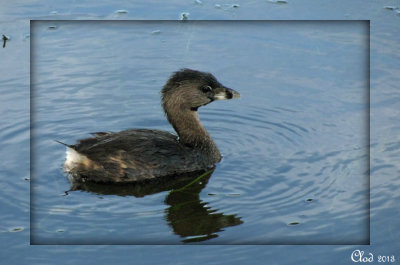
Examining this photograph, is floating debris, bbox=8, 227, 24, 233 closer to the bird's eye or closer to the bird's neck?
the bird's neck

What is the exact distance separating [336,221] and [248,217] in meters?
0.79

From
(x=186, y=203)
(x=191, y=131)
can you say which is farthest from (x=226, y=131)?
(x=186, y=203)

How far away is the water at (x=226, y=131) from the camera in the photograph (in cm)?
750

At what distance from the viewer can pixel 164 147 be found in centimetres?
898

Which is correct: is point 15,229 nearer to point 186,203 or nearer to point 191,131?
point 186,203

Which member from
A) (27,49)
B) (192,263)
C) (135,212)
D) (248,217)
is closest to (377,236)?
(248,217)

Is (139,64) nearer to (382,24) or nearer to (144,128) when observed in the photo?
(144,128)

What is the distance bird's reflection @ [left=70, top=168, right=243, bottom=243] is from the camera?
7645 millimetres

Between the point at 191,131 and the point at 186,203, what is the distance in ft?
4.55

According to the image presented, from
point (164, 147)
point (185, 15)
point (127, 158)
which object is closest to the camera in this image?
point (127, 158)

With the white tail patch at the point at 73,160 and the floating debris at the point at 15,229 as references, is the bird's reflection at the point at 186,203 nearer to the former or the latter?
the white tail patch at the point at 73,160

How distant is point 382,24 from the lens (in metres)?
11.9

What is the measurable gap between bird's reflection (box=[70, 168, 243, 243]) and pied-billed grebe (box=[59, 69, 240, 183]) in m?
0.11

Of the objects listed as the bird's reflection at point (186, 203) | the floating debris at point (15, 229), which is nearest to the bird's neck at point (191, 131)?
the bird's reflection at point (186, 203)
